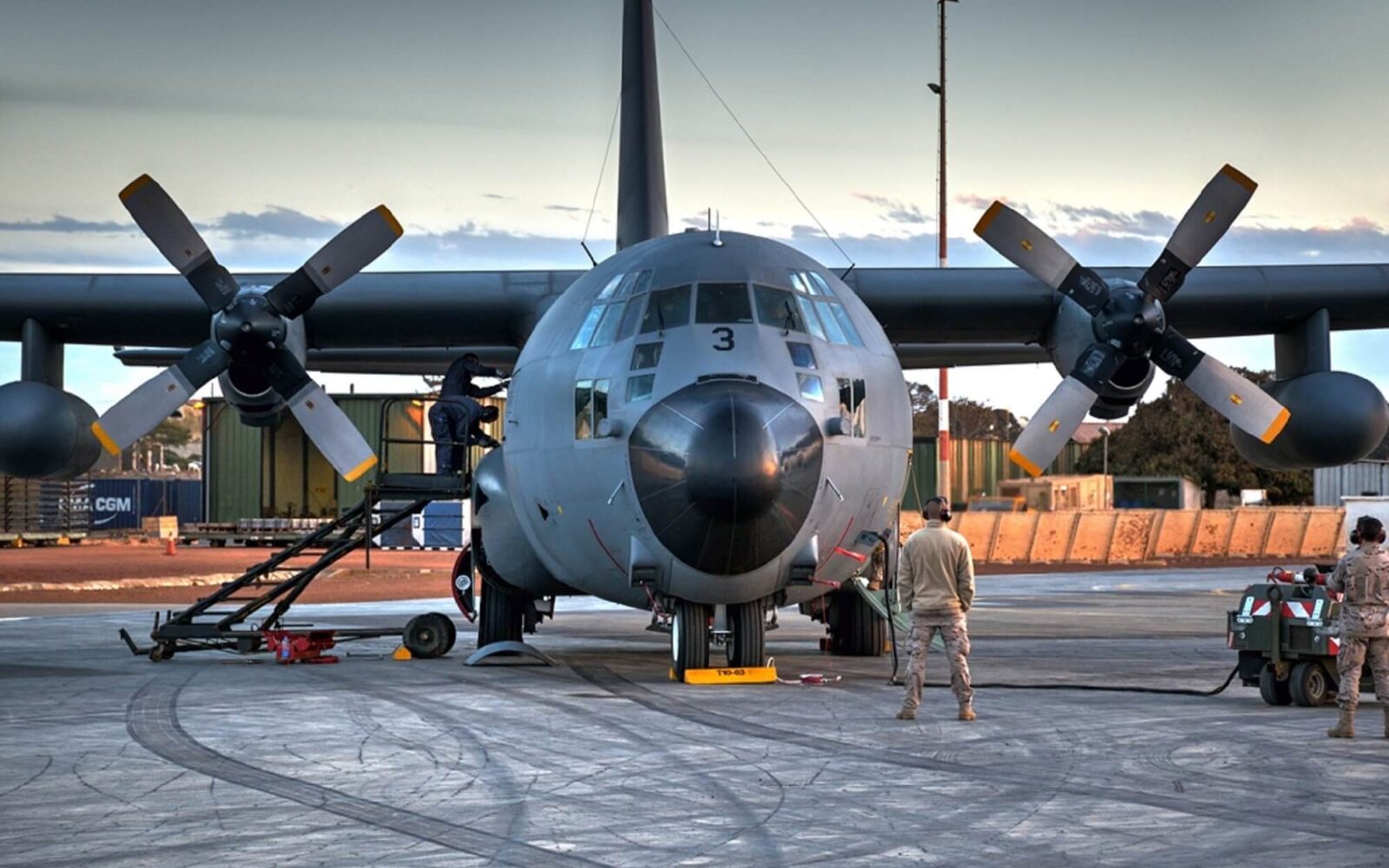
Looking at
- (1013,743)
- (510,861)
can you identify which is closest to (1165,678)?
(1013,743)

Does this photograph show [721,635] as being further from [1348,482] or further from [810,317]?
[1348,482]

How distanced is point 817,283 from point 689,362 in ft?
6.84

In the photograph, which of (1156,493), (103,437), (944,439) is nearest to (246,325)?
(103,437)

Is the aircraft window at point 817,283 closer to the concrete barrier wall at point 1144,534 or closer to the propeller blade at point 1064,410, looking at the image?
the propeller blade at point 1064,410

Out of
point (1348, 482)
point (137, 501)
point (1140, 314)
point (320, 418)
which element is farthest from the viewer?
point (137, 501)

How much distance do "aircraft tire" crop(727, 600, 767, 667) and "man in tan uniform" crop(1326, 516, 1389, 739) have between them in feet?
16.0

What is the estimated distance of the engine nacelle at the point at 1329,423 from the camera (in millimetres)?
18203

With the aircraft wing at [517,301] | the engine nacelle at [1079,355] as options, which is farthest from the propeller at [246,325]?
the engine nacelle at [1079,355]

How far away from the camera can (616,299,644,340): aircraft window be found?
13.9m

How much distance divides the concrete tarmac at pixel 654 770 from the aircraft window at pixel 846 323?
3118 mm

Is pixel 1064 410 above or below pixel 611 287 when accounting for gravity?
below

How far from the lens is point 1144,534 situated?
53.1 meters

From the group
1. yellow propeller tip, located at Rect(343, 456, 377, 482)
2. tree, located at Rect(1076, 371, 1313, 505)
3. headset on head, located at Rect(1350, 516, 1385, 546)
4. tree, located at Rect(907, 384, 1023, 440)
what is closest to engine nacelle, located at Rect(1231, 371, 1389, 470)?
headset on head, located at Rect(1350, 516, 1385, 546)

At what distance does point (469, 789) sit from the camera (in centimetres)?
877
